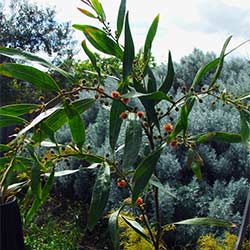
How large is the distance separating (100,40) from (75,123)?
169 mm

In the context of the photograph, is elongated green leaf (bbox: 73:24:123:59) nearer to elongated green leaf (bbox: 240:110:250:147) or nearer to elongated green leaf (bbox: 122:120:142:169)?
elongated green leaf (bbox: 122:120:142:169)

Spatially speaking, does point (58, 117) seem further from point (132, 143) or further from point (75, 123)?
point (132, 143)

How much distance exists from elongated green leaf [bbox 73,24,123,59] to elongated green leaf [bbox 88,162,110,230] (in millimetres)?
235

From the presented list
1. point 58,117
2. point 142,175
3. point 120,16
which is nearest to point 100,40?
point 120,16

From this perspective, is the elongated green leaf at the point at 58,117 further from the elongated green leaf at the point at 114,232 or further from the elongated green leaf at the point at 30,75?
the elongated green leaf at the point at 114,232

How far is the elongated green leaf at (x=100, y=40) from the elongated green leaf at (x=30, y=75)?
140mm

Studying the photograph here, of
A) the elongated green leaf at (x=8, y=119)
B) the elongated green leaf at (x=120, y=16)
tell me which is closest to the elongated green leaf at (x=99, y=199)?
the elongated green leaf at (x=8, y=119)

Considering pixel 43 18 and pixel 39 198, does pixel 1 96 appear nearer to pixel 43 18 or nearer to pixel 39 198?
pixel 43 18

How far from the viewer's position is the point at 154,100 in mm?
926

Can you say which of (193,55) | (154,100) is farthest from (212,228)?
(193,55)

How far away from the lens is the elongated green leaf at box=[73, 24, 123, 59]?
92cm

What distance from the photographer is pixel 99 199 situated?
0.85 m

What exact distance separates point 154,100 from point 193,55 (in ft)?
9.74

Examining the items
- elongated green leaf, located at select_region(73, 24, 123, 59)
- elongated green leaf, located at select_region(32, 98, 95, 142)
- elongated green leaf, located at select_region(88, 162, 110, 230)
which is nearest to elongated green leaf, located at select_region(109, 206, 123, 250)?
elongated green leaf, located at select_region(88, 162, 110, 230)
